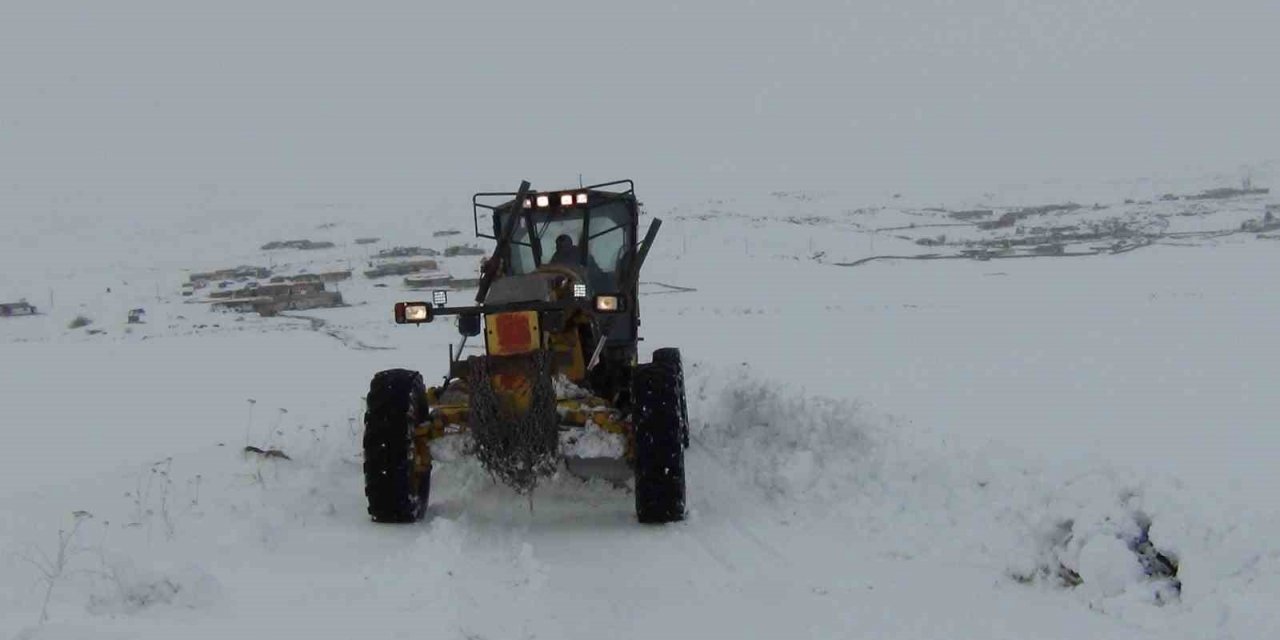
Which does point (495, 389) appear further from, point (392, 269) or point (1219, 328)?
point (392, 269)

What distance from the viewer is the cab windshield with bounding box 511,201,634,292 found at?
380 inches

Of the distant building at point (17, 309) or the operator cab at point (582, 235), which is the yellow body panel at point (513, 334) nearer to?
the operator cab at point (582, 235)

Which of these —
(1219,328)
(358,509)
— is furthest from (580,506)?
(1219,328)

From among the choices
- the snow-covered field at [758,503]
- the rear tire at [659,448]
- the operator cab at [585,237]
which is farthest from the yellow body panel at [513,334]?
the operator cab at [585,237]

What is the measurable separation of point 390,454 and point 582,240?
3092 mm

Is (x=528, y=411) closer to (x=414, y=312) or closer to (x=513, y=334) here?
(x=513, y=334)

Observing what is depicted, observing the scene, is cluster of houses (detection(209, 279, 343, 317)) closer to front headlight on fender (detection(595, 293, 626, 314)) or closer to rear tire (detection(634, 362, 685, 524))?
front headlight on fender (detection(595, 293, 626, 314))

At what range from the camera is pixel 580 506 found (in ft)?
26.3

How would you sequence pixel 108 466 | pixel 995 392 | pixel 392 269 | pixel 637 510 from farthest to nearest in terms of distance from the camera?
pixel 392 269
pixel 995 392
pixel 108 466
pixel 637 510

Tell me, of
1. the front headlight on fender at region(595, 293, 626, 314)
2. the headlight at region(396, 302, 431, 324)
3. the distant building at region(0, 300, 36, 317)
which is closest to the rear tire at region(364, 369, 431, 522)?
the headlight at region(396, 302, 431, 324)

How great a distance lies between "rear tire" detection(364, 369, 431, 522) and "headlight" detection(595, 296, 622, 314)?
138 cm

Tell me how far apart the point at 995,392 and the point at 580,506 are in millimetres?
3757

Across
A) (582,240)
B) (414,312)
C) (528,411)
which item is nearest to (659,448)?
(528,411)

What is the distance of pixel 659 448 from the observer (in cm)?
707
